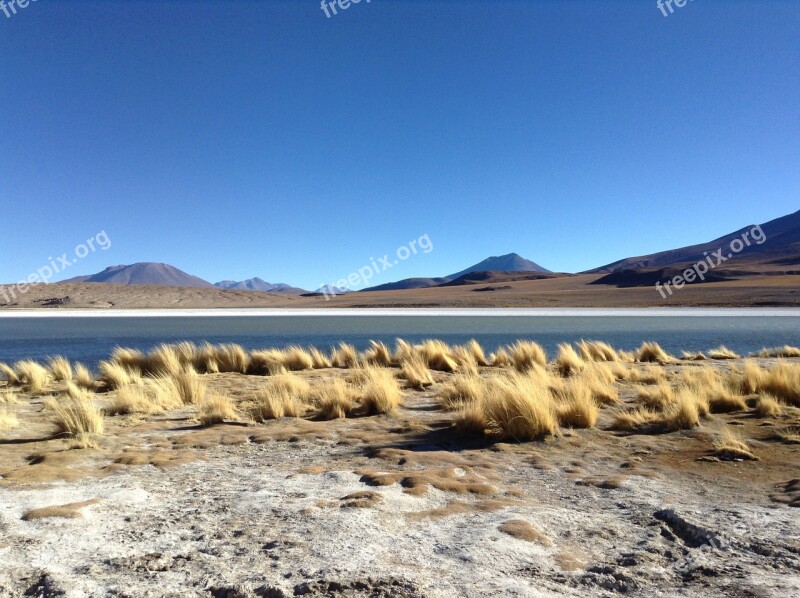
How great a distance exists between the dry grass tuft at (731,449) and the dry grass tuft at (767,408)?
1.56 m

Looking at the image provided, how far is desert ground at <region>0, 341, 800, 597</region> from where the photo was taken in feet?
8.97

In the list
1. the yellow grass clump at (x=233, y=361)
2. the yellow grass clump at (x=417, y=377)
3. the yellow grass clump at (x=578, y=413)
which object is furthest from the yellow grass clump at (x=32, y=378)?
the yellow grass clump at (x=578, y=413)

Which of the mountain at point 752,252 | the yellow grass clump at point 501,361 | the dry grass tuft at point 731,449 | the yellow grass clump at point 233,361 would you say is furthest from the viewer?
the mountain at point 752,252

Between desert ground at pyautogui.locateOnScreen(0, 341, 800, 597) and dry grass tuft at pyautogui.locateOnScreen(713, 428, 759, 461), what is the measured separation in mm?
24

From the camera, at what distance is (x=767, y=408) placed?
6.62 meters

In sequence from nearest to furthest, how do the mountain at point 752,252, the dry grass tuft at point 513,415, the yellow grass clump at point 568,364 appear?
the dry grass tuft at point 513,415, the yellow grass clump at point 568,364, the mountain at point 752,252

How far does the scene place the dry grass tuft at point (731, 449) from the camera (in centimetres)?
500

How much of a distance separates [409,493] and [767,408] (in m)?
4.93

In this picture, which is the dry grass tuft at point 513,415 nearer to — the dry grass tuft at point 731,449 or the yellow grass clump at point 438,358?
the dry grass tuft at point 731,449

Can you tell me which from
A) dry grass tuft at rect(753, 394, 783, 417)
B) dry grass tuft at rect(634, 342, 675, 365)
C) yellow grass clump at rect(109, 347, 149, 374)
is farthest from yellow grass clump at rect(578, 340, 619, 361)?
yellow grass clump at rect(109, 347, 149, 374)

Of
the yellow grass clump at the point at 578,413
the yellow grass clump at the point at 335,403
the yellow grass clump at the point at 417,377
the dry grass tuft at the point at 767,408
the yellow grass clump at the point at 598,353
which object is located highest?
the yellow grass clump at the point at 335,403

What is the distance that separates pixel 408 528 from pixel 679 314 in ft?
149

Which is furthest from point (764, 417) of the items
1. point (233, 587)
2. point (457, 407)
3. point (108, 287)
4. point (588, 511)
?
point (108, 287)

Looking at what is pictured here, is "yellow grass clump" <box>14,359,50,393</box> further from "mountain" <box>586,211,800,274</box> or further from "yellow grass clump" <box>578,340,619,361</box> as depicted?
"mountain" <box>586,211,800,274</box>
